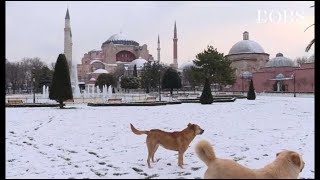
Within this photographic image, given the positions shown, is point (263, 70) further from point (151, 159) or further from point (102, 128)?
point (151, 159)

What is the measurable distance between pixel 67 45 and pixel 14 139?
3387 centimetres

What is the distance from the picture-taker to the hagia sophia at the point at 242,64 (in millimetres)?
43875

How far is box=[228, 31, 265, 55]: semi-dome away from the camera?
6444 cm

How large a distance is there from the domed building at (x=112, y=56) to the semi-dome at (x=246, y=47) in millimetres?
27480

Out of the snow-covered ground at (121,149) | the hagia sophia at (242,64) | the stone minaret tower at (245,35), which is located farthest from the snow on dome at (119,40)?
the snow-covered ground at (121,149)

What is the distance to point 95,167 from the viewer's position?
556 cm

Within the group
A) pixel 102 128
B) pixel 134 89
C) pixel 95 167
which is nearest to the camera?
pixel 95 167

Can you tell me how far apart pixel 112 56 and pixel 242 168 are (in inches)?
3336

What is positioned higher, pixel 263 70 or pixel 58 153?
pixel 263 70

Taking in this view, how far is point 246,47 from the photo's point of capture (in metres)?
64.7

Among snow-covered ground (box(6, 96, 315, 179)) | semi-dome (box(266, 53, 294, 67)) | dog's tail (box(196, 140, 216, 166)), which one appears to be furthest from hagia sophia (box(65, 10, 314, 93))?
dog's tail (box(196, 140, 216, 166))

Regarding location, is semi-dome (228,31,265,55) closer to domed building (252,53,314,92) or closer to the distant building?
the distant building

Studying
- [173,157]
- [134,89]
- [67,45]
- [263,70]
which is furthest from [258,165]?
[134,89]

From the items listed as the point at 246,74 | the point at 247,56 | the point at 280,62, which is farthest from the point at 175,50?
the point at 280,62
